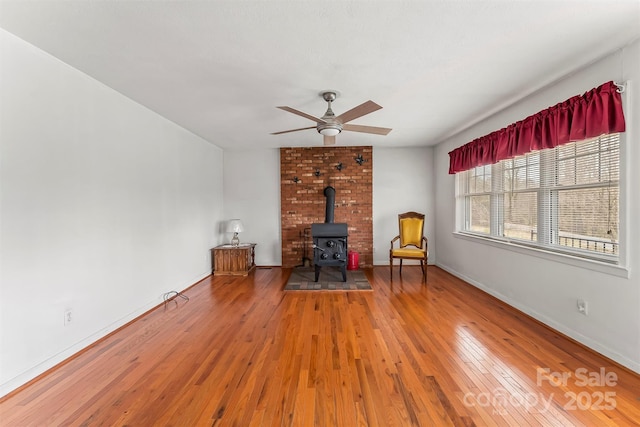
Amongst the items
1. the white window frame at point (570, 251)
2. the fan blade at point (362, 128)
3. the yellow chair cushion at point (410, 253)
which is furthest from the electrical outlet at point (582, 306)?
the fan blade at point (362, 128)

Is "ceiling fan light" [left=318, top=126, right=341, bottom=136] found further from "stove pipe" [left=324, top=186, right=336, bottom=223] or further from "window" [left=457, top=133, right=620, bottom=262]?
Answer: "stove pipe" [left=324, top=186, right=336, bottom=223]

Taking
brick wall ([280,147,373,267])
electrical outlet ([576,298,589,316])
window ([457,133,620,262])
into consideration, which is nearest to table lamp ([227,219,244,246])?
brick wall ([280,147,373,267])

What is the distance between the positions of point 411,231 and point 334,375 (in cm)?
337

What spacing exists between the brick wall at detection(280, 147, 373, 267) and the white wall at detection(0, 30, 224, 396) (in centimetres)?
226

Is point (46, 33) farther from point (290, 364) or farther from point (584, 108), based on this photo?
point (584, 108)

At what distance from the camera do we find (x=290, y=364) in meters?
2.09

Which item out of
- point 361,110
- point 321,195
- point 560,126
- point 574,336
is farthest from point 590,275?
point 321,195

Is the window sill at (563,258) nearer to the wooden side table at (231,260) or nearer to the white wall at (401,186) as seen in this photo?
the white wall at (401,186)

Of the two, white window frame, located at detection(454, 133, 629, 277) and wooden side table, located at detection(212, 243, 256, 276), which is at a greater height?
white window frame, located at detection(454, 133, 629, 277)

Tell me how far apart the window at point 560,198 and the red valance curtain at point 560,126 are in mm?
172

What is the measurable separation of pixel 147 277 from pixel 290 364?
2155 millimetres

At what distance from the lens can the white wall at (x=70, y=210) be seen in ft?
6.05

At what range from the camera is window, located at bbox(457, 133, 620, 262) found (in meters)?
2.24

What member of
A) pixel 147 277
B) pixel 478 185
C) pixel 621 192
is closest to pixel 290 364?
pixel 147 277
